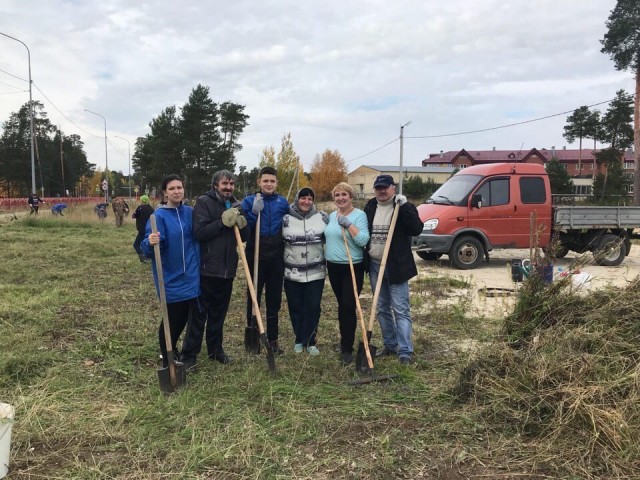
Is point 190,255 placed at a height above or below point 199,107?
below

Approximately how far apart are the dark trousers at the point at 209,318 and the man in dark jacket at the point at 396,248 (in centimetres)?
135

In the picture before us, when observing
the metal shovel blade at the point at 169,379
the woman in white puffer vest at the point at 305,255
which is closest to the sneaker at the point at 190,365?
the metal shovel blade at the point at 169,379

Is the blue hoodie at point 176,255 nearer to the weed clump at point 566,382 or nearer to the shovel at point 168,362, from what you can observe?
the shovel at point 168,362

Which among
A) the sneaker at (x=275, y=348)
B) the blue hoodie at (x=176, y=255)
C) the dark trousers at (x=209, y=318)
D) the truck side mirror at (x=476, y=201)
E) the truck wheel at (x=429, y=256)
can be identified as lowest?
the sneaker at (x=275, y=348)

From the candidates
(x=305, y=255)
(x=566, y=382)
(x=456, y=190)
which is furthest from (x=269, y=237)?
(x=456, y=190)

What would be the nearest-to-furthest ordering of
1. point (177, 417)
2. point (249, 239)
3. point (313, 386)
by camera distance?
point (177, 417)
point (313, 386)
point (249, 239)

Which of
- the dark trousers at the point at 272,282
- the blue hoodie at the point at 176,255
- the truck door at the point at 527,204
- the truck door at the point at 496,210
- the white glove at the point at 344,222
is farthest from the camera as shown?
the truck door at the point at 527,204

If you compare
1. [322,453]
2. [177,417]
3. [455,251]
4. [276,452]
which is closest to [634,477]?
[322,453]

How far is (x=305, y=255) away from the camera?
450 centimetres

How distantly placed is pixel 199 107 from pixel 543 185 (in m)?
35.5

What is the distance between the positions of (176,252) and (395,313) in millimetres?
2011

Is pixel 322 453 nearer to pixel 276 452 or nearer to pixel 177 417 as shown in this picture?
pixel 276 452

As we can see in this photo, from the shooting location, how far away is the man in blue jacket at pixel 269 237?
14.9 ft

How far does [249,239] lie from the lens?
4602 millimetres
